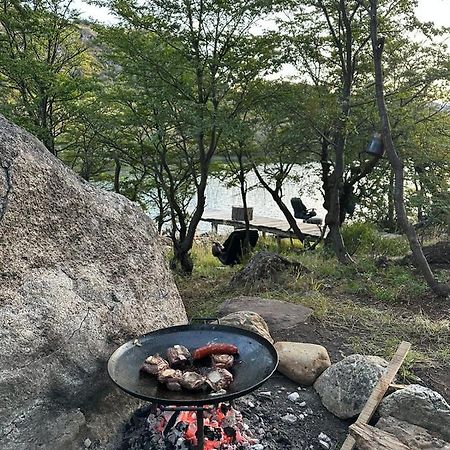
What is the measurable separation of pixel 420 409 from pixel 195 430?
1097 mm

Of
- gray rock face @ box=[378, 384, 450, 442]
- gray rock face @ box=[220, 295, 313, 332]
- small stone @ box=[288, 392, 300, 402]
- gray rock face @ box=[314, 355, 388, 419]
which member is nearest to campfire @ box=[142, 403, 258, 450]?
small stone @ box=[288, 392, 300, 402]

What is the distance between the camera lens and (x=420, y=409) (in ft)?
7.43

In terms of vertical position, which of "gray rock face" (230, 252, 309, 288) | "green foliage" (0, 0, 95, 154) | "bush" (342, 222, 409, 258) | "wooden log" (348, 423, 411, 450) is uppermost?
"green foliage" (0, 0, 95, 154)

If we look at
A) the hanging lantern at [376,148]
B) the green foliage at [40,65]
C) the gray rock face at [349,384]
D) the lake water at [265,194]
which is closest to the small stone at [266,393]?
the gray rock face at [349,384]

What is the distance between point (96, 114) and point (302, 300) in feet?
11.4

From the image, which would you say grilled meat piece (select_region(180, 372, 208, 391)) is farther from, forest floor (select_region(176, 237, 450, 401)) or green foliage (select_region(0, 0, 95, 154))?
green foliage (select_region(0, 0, 95, 154))

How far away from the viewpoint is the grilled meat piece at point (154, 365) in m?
1.97

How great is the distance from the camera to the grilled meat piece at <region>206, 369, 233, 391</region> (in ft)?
6.19

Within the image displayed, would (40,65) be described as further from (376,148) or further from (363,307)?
(363,307)

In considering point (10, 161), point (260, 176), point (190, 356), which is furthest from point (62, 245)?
point (260, 176)

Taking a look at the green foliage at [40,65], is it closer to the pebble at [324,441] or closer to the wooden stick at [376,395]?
the wooden stick at [376,395]

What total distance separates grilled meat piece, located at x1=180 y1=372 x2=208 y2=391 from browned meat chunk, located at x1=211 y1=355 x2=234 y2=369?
0.14 m

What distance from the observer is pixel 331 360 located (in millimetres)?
3092

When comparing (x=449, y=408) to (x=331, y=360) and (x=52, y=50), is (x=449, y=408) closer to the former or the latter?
(x=331, y=360)
